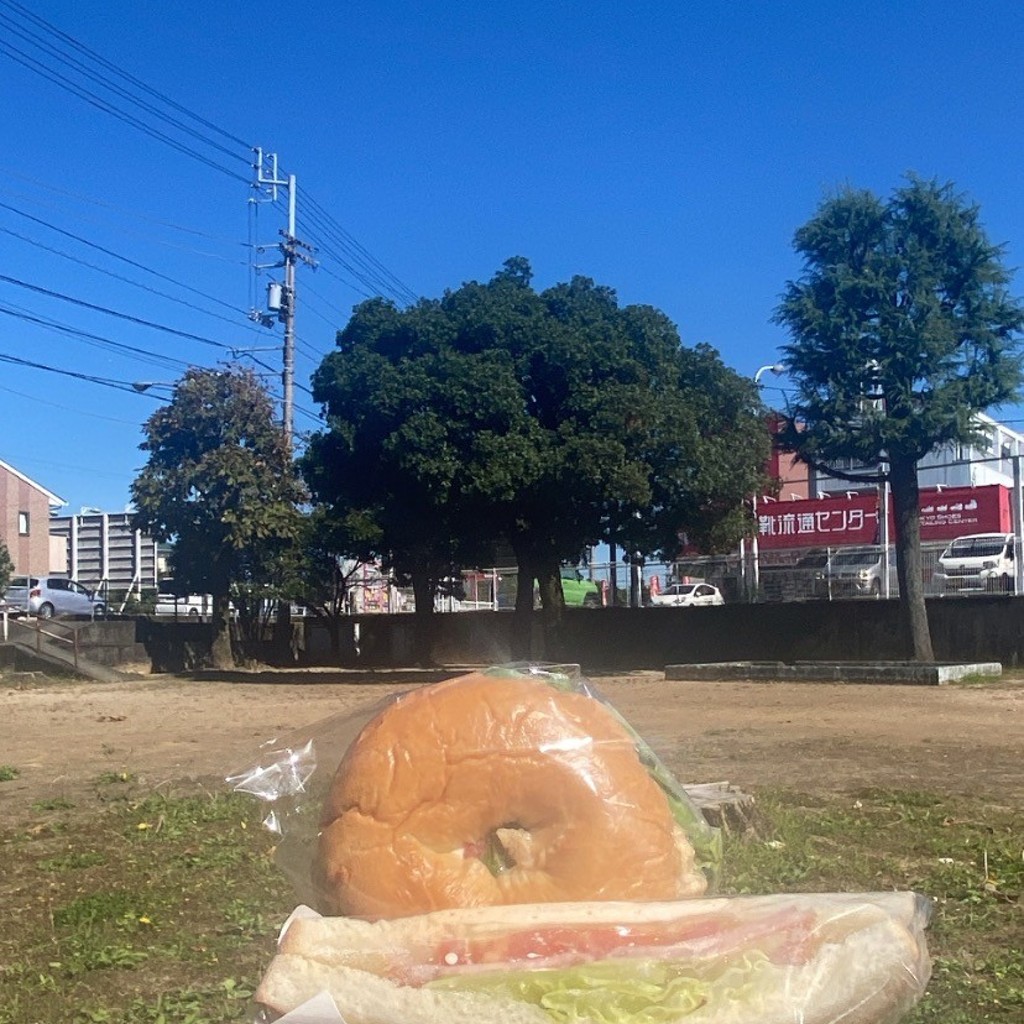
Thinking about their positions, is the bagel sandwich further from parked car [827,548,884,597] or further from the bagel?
parked car [827,548,884,597]

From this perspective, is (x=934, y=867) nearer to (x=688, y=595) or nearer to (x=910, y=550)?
(x=910, y=550)

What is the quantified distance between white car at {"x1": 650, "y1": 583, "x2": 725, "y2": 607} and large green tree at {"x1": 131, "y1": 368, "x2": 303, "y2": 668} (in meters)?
8.65

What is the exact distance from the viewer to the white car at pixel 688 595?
2548 centimetres

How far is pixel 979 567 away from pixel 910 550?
9.99 feet

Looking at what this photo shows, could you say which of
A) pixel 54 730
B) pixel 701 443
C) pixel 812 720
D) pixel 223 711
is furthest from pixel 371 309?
pixel 812 720

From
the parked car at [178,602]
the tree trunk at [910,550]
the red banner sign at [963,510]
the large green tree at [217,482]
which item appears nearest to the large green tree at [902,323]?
the tree trunk at [910,550]

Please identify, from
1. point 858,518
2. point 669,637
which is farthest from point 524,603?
point 858,518

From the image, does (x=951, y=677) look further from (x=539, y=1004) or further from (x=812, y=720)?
(x=539, y=1004)

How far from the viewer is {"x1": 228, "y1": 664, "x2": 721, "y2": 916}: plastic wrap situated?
109 inches

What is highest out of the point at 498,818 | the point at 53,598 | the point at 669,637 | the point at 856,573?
the point at 856,573

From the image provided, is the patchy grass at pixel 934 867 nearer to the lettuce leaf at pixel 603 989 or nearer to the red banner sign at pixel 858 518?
the lettuce leaf at pixel 603 989

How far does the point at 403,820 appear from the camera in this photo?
2855mm

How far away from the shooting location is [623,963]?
227 cm

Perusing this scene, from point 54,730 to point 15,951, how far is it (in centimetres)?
932
